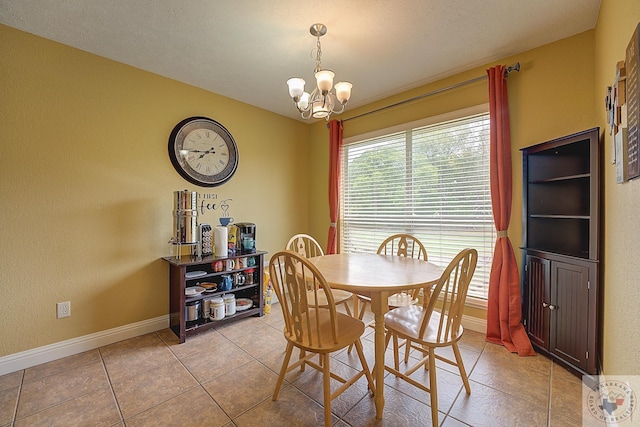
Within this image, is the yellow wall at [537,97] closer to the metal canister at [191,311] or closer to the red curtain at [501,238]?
the red curtain at [501,238]

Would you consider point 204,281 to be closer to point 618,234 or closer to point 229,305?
point 229,305

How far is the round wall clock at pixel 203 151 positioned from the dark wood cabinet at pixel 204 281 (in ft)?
2.90

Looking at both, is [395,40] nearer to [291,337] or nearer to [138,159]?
[291,337]

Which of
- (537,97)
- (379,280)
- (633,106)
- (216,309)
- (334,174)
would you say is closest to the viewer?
(633,106)

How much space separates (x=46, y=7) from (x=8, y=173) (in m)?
1.18

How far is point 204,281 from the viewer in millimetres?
2842

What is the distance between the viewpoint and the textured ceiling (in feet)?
5.73

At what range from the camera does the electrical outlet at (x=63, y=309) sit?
6.92ft

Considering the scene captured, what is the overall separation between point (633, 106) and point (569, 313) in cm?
148

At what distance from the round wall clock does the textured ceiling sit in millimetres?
500

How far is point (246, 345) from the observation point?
7.57 feet

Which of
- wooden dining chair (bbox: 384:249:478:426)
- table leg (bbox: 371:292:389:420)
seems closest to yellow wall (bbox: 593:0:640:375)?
wooden dining chair (bbox: 384:249:478:426)

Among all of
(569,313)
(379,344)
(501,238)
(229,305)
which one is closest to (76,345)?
(229,305)

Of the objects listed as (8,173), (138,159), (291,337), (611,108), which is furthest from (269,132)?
(611,108)
